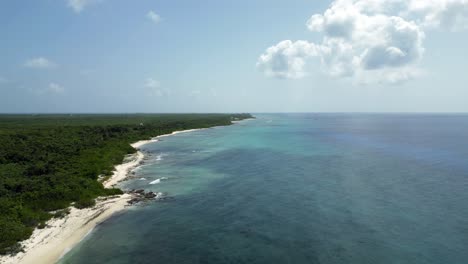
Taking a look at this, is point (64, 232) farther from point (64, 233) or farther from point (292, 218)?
point (292, 218)

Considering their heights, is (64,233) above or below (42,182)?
below

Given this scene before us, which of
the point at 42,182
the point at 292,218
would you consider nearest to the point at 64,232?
the point at 42,182

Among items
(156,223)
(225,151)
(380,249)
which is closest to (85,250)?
(156,223)

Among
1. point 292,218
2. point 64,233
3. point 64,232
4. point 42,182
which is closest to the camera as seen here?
point 64,233

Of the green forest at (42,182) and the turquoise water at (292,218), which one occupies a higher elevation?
the green forest at (42,182)

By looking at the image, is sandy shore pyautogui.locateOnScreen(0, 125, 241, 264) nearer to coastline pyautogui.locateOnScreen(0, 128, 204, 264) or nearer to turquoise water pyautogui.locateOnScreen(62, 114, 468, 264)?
coastline pyautogui.locateOnScreen(0, 128, 204, 264)

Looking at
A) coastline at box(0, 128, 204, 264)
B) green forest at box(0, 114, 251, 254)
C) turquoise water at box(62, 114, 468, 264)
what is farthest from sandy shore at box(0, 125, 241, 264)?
turquoise water at box(62, 114, 468, 264)

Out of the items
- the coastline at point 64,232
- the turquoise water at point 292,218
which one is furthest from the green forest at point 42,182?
the turquoise water at point 292,218

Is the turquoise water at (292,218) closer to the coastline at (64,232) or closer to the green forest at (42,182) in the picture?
the coastline at (64,232)
